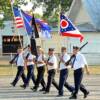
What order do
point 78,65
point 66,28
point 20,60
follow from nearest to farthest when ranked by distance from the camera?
point 78,65
point 66,28
point 20,60

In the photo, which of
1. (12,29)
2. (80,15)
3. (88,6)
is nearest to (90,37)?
(88,6)

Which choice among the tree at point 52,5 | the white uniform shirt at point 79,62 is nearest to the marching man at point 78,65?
the white uniform shirt at point 79,62

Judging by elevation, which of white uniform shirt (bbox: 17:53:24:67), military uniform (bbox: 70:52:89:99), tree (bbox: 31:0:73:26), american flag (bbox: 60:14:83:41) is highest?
american flag (bbox: 60:14:83:41)

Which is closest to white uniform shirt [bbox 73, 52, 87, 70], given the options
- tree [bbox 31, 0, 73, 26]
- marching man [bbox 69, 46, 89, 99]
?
marching man [bbox 69, 46, 89, 99]

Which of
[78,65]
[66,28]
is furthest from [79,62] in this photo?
[66,28]

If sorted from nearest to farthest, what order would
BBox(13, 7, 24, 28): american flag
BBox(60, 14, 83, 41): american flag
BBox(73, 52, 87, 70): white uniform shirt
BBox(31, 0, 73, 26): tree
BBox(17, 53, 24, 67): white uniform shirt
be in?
BBox(73, 52, 87, 70): white uniform shirt
BBox(60, 14, 83, 41): american flag
BBox(17, 53, 24, 67): white uniform shirt
BBox(13, 7, 24, 28): american flag
BBox(31, 0, 73, 26): tree

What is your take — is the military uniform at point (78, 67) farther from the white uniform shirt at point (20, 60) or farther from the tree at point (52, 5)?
the tree at point (52, 5)

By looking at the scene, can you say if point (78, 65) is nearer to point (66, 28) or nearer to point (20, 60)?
point (66, 28)

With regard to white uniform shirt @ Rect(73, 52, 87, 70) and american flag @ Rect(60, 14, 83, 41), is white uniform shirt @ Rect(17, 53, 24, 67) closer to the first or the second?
american flag @ Rect(60, 14, 83, 41)

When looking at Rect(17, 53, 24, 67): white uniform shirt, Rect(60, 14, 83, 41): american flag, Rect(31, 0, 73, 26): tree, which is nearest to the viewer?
Rect(60, 14, 83, 41): american flag

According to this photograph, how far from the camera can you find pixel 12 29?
2462 inches

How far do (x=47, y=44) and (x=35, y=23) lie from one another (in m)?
30.8

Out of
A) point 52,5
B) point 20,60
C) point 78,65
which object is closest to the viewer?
point 78,65

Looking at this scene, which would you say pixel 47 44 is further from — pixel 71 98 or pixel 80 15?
pixel 71 98
